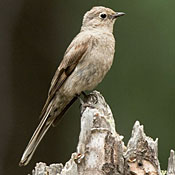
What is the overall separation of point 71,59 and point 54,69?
2053 mm

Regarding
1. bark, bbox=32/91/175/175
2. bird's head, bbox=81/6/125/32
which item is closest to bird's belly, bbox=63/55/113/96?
bird's head, bbox=81/6/125/32

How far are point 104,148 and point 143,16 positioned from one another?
4769mm

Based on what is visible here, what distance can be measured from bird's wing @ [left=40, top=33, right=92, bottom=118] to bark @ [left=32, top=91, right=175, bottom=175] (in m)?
1.89

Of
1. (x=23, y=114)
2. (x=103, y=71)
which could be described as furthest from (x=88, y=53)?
(x=23, y=114)

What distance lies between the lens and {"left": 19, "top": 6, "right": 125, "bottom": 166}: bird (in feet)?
31.5

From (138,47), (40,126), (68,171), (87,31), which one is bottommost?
(68,171)

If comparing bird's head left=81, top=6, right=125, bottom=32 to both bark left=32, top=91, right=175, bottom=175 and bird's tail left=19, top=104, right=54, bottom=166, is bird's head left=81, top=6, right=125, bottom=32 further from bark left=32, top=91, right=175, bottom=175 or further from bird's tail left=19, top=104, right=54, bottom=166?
bark left=32, top=91, right=175, bottom=175

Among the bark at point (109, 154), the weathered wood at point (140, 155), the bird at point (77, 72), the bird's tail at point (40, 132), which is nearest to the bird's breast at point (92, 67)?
the bird at point (77, 72)

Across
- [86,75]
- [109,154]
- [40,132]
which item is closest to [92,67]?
[86,75]

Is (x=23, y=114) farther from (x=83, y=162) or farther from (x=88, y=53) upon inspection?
(x=83, y=162)

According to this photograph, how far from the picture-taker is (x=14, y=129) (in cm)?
1123

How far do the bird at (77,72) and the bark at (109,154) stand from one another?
1.70 metres

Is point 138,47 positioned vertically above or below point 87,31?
above

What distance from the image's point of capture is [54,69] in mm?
11734
